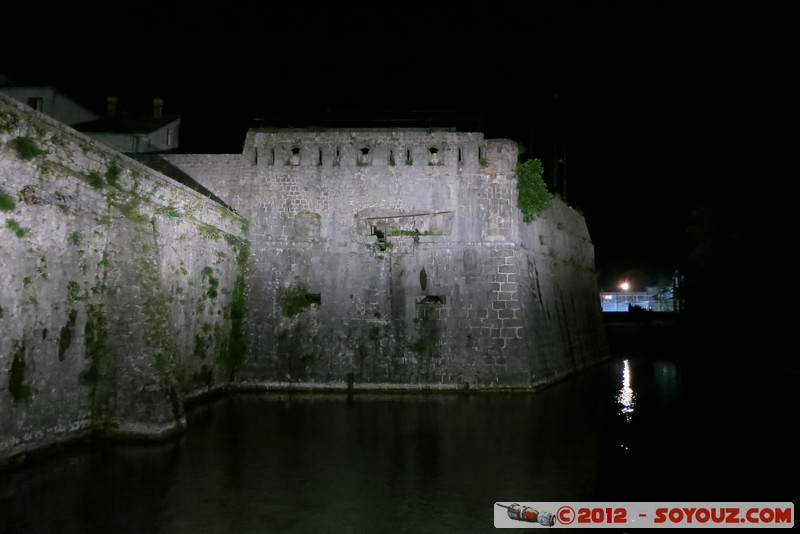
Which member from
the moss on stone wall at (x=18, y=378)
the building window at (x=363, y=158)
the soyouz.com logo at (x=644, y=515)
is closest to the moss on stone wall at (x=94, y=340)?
the moss on stone wall at (x=18, y=378)

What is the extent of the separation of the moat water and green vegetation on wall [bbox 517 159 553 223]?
6634 millimetres

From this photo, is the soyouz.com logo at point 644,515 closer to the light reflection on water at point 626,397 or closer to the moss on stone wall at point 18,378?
the light reflection on water at point 626,397

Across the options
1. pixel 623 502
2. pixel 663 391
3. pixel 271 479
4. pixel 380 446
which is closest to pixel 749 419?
pixel 663 391

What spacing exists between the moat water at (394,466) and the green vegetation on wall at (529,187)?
663cm

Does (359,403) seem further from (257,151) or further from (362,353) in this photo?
(257,151)

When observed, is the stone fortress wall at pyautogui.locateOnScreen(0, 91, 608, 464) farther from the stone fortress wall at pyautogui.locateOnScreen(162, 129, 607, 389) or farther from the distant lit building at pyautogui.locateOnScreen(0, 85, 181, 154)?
the distant lit building at pyautogui.locateOnScreen(0, 85, 181, 154)

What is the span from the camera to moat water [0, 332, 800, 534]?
698cm

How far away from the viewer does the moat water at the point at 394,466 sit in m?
6.98

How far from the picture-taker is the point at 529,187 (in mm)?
18016

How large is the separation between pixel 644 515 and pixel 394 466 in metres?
3.95

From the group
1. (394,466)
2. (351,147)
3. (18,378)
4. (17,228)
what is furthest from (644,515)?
(351,147)

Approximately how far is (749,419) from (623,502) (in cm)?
801

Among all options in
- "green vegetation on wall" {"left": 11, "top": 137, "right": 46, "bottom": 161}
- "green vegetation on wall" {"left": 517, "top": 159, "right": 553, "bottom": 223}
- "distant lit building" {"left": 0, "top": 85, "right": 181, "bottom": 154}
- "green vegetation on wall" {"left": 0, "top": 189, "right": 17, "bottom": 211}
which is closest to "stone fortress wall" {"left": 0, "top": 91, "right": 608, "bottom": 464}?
"green vegetation on wall" {"left": 517, "top": 159, "right": 553, "bottom": 223}

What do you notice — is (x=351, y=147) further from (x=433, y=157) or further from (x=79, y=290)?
(x=79, y=290)
